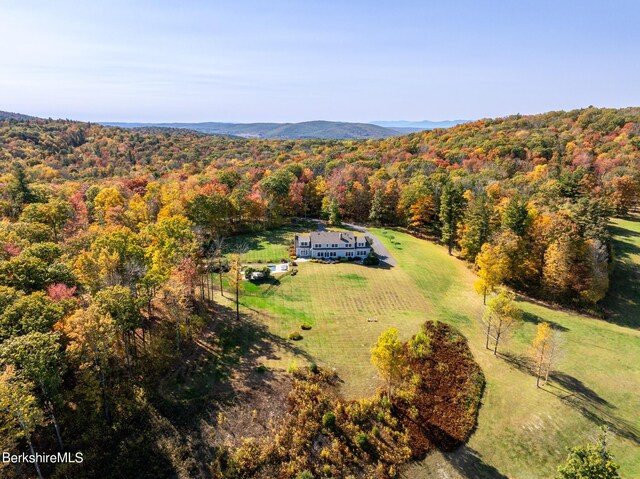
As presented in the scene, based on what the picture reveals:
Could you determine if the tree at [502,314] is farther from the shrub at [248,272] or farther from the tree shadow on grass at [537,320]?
the shrub at [248,272]

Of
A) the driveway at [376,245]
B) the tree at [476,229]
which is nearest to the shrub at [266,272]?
the driveway at [376,245]

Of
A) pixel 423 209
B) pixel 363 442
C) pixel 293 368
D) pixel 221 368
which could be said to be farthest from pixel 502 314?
pixel 423 209

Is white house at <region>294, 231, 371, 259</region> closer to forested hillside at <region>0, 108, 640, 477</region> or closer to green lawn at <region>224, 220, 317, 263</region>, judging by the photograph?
green lawn at <region>224, 220, 317, 263</region>

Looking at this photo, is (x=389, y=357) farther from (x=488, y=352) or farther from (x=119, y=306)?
(x=119, y=306)

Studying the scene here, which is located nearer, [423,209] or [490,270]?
[490,270]

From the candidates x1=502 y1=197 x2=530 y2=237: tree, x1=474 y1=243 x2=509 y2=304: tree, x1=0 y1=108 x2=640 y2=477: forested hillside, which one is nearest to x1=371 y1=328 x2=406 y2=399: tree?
x1=0 y1=108 x2=640 y2=477: forested hillside
